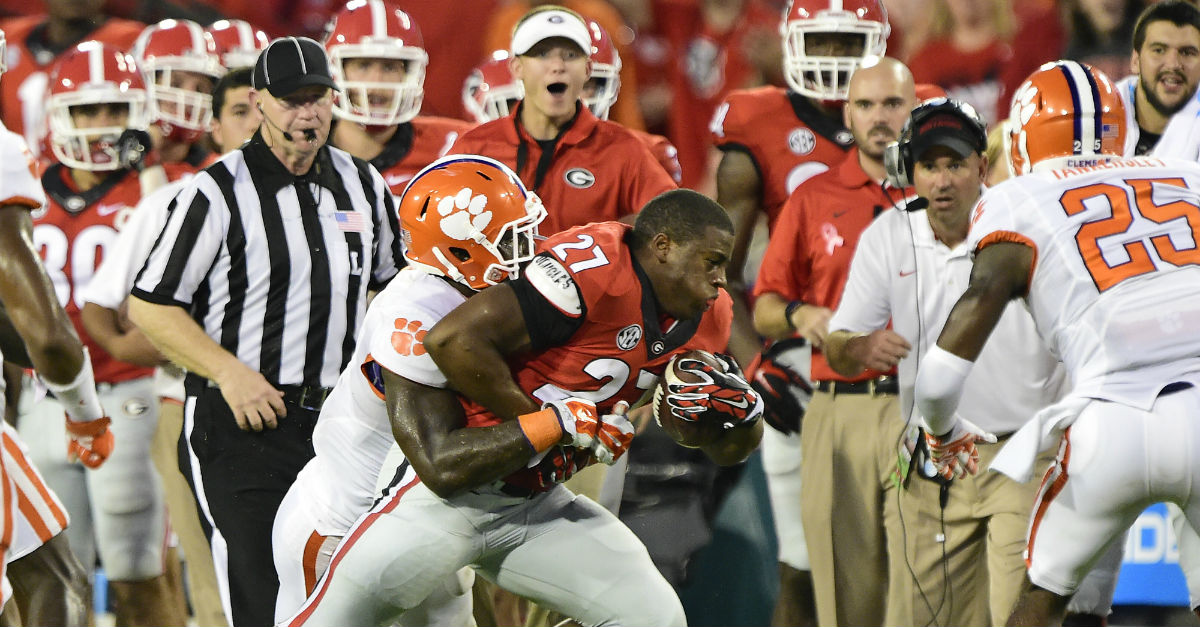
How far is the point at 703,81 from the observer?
26.6 feet

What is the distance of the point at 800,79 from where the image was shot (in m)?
5.96

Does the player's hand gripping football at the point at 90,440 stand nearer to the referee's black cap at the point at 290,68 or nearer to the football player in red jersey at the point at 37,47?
the referee's black cap at the point at 290,68

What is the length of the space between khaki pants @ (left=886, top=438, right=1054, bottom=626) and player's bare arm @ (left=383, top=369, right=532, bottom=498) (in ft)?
5.88

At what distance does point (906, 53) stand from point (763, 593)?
313 cm

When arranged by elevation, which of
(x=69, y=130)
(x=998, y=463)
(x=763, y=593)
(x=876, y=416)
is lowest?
(x=763, y=593)

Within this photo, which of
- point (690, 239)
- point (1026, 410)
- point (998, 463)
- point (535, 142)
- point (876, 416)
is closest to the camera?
point (690, 239)

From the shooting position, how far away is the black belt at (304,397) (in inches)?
182

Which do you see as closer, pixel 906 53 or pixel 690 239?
pixel 690 239

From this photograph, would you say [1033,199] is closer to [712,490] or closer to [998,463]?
[998,463]

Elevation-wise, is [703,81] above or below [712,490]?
above

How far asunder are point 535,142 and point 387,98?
3.00 ft

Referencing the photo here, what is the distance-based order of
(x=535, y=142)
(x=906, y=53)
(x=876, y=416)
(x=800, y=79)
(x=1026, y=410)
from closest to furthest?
(x=1026, y=410), (x=876, y=416), (x=535, y=142), (x=800, y=79), (x=906, y=53)

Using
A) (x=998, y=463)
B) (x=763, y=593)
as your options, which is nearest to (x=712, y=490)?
(x=763, y=593)

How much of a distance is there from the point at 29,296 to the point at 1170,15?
12.5 feet
